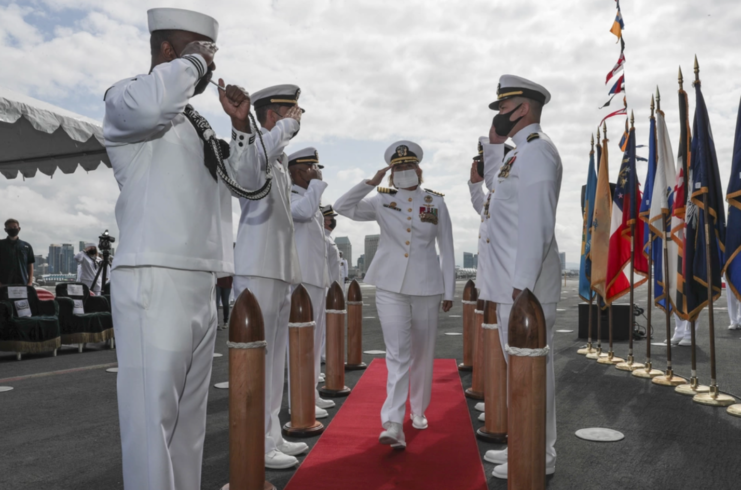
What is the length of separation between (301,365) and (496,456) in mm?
1452

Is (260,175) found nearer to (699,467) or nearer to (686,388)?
(699,467)

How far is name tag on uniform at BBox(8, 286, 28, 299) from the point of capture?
7.86 metres

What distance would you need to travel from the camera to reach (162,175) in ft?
6.07

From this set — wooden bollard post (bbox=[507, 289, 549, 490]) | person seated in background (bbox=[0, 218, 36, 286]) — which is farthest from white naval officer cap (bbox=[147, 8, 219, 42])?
person seated in background (bbox=[0, 218, 36, 286])

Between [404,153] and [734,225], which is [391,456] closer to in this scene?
[404,153]

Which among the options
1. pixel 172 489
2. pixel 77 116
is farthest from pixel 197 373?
pixel 77 116

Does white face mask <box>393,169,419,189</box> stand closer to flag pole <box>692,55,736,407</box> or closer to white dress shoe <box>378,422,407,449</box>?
white dress shoe <box>378,422,407,449</box>

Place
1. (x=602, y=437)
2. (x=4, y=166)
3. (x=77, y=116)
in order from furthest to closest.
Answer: (x=4, y=166) < (x=77, y=116) < (x=602, y=437)

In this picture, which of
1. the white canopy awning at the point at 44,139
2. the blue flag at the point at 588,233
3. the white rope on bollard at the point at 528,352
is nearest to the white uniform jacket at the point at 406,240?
the white rope on bollard at the point at 528,352

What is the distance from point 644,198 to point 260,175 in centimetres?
575

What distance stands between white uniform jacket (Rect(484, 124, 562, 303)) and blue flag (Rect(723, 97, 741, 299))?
280 centimetres

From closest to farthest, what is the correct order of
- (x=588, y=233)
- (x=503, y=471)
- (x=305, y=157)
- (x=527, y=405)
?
(x=527, y=405) → (x=503, y=471) → (x=305, y=157) → (x=588, y=233)

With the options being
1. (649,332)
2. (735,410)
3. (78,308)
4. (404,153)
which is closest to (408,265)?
(404,153)

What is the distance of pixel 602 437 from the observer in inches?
154
